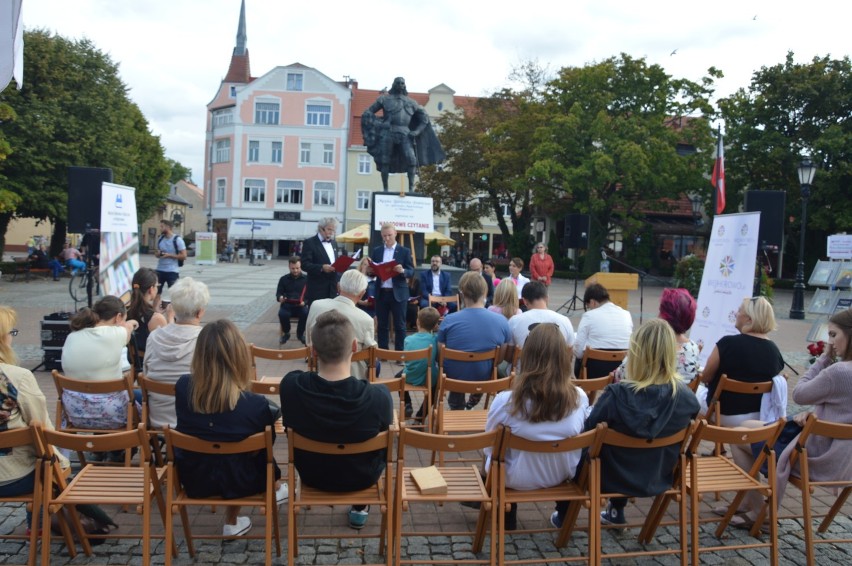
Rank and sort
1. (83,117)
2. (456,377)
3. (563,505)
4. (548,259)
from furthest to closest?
(83,117) → (548,259) → (456,377) → (563,505)

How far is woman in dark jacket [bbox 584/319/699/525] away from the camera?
3.35m

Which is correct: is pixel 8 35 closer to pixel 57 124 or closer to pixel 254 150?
pixel 57 124

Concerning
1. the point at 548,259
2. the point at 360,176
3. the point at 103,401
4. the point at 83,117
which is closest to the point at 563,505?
the point at 103,401

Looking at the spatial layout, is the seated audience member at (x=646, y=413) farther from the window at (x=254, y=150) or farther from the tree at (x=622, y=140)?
the window at (x=254, y=150)

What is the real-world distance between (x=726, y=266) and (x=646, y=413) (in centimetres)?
448

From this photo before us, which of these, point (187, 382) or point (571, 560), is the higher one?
point (187, 382)

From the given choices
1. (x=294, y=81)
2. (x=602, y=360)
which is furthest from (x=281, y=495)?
(x=294, y=81)

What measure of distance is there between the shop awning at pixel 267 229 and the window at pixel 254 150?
4.87 meters

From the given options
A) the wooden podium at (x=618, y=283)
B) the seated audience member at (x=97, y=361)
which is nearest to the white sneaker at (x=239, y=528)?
the seated audience member at (x=97, y=361)

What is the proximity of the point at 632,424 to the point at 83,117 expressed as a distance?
2679 centimetres

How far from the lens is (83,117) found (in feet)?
82.6

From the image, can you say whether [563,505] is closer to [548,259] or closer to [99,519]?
[99,519]

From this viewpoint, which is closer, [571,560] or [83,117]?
[571,560]

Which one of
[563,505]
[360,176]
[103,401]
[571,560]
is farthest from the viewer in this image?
[360,176]
